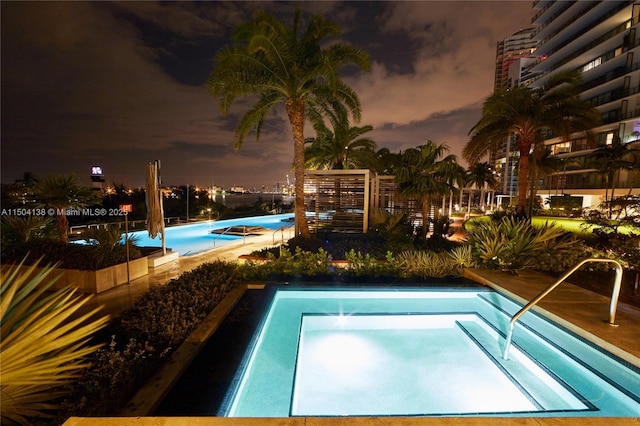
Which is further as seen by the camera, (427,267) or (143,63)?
(143,63)

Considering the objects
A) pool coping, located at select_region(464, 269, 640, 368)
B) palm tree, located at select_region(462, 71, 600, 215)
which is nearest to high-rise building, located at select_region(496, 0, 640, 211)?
palm tree, located at select_region(462, 71, 600, 215)

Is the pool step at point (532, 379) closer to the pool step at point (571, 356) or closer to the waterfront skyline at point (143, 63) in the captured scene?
the pool step at point (571, 356)

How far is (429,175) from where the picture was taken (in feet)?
34.1

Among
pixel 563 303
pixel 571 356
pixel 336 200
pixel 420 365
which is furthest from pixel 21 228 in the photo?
pixel 563 303

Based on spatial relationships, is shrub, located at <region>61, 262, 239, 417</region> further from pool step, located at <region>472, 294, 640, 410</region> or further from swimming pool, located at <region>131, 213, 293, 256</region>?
swimming pool, located at <region>131, 213, 293, 256</region>

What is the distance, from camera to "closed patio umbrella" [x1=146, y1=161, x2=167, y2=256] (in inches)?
304

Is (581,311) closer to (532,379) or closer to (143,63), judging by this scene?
(532,379)

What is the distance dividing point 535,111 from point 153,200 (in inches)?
652

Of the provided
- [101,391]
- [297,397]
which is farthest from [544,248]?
[101,391]

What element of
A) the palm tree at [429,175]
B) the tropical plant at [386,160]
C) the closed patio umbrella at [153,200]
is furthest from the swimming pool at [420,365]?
the tropical plant at [386,160]

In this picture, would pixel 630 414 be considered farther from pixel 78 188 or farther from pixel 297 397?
pixel 78 188

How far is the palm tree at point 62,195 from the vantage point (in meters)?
6.79

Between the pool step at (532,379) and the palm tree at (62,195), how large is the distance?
10139 mm

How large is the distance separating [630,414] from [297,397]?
12.3 feet
